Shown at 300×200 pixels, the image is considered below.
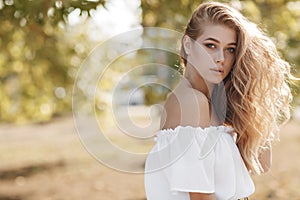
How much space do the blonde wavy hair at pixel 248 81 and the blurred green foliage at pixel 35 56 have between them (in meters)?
2.65

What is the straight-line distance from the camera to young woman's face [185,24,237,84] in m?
2.13

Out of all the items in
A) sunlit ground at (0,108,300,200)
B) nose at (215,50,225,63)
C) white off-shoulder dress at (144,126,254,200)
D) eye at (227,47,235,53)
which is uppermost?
sunlit ground at (0,108,300,200)

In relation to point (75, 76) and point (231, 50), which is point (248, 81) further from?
point (75, 76)

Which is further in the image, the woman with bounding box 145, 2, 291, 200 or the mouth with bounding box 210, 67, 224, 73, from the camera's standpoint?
the mouth with bounding box 210, 67, 224, 73

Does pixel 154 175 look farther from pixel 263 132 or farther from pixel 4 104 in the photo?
pixel 4 104

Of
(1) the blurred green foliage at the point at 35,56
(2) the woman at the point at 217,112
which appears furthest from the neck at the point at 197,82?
(1) the blurred green foliage at the point at 35,56

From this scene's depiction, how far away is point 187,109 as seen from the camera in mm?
2025

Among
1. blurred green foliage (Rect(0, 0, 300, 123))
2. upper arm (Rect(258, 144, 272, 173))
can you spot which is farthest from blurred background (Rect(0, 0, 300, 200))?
upper arm (Rect(258, 144, 272, 173))

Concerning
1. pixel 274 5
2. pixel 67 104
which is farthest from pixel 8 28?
pixel 67 104

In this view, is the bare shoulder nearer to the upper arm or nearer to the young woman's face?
the young woman's face

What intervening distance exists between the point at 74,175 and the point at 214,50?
9.23 m

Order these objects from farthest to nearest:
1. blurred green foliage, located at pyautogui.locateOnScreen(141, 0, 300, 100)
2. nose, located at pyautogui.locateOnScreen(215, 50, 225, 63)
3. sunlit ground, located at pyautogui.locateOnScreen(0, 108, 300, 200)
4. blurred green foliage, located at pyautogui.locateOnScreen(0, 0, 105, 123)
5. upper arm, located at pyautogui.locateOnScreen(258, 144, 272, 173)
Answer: sunlit ground, located at pyautogui.locateOnScreen(0, 108, 300, 200) → blurred green foliage, located at pyautogui.locateOnScreen(141, 0, 300, 100) → blurred green foliage, located at pyautogui.locateOnScreen(0, 0, 105, 123) → upper arm, located at pyautogui.locateOnScreen(258, 144, 272, 173) → nose, located at pyautogui.locateOnScreen(215, 50, 225, 63)

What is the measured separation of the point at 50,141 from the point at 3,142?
4.91ft

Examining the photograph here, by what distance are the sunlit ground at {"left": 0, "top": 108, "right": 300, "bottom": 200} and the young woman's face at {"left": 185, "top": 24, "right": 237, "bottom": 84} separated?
2.31 meters
